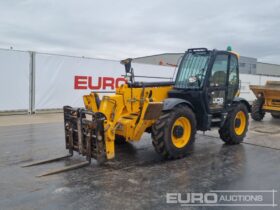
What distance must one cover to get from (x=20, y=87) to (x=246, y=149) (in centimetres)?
982

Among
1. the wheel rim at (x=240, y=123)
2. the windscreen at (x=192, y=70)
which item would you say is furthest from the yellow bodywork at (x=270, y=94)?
the windscreen at (x=192, y=70)

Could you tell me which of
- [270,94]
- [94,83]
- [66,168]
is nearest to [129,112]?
[66,168]

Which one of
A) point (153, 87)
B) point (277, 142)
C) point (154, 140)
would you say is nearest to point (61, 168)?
point (154, 140)

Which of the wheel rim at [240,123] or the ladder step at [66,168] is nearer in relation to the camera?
the ladder step at [66,168]

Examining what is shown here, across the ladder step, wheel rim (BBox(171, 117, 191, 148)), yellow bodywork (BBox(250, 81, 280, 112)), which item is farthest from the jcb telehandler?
yellow bodywork (BBox(250, 81, 280, 112))

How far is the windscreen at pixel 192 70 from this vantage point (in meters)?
7.25

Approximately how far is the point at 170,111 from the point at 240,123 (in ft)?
9.65

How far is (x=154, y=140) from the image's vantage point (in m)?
6.16

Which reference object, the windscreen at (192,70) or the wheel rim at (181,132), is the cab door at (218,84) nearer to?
the windscreen at (192,70)

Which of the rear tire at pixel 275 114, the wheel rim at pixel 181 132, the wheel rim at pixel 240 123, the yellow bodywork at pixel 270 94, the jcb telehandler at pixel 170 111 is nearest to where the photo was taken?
the jcb telehandler at pixel 170 111

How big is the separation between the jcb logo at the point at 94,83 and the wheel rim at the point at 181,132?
31.2 feet

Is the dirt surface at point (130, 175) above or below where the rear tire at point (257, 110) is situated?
below

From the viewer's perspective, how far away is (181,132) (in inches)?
258

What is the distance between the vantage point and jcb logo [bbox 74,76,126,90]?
1530cm
